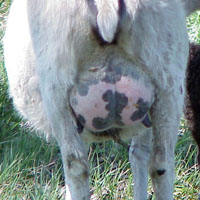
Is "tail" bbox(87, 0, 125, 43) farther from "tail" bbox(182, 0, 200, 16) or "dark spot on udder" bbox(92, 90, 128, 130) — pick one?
"tail" bbox(182, 0, 200, 16)

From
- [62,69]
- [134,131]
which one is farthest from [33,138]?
[62,69]

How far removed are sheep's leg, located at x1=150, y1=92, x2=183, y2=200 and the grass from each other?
1.03 m

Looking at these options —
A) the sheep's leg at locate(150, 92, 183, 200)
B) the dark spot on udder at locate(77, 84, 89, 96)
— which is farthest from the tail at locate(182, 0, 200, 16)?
the dark spot on udder at locate(77, 84, 89, 96)

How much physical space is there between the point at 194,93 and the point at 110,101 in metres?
1.62

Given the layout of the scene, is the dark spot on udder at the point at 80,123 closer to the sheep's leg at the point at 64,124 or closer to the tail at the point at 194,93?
the sheep's leg at the point at 64,124

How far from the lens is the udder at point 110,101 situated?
2861 millimetres

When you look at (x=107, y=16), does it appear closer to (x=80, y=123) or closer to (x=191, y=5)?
(x=80, y=123)

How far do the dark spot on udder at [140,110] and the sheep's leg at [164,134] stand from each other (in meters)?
0.08

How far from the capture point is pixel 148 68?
2.85 metres

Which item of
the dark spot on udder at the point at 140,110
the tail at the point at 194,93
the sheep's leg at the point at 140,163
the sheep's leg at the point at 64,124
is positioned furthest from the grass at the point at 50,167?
Result: the dark spot on udder at the point at 140,110

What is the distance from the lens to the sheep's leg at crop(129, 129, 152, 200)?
3.99 meters

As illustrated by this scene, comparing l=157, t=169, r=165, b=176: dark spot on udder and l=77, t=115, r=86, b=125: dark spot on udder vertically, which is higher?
l=77, t=115, r=86, b=125: dark spot on udder

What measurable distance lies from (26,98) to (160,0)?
48.1 inches

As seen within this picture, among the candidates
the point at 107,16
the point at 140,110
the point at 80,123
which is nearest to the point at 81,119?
the point at 80,123
